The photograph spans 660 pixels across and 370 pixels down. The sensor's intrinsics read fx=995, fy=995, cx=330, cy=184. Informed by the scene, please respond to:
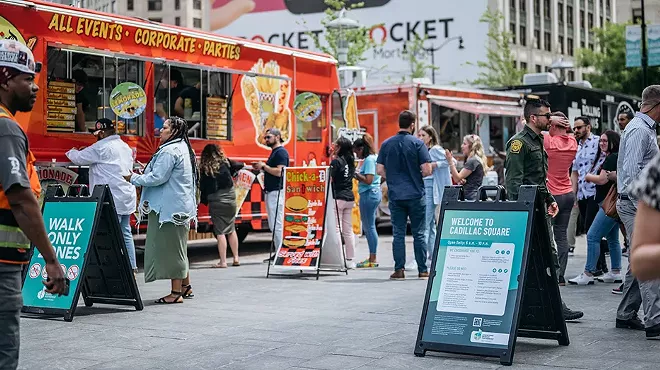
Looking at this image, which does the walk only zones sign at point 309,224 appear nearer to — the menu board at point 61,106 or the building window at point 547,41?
the menu board at point 61,106

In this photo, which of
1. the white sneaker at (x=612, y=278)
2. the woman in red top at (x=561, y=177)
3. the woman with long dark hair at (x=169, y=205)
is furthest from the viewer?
the white sneaker at (x=612, y=278)

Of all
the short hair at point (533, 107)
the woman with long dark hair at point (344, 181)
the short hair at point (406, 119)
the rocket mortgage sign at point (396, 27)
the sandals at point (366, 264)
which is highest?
the rocket mortgage sign at point (396, 27)

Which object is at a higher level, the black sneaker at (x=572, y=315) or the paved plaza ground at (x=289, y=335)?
the black sneaker at (x=572, y=315)

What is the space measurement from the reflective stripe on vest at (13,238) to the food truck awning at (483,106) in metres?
15.7

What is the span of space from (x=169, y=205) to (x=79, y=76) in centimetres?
350

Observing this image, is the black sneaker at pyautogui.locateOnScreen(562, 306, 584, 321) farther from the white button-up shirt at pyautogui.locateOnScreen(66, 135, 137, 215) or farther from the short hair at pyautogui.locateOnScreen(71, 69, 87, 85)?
the short hair at pyautogui.locateOnScreen(71, 69, 87, 85)

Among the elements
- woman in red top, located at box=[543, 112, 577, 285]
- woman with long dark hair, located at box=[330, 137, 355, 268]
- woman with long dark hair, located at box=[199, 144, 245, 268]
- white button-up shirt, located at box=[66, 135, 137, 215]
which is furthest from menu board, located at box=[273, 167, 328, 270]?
woman in red top, located at box=[543, 112, 577, 285]

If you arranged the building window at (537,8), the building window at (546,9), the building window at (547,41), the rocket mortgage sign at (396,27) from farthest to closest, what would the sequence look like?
the building window at (547,41) → the building window at (546,9) → the building window at (537,8) → the rocket mortgage sign at (396,27)

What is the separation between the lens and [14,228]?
4219 millimetres

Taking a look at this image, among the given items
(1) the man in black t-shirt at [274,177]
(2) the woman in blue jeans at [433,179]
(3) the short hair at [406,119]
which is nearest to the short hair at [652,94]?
(3) the short hair at [406,119]

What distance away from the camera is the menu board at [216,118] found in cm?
1412

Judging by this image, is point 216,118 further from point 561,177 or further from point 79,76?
point 561,177

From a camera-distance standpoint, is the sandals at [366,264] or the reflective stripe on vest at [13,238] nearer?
the reflective stripe on vest at [13,238]

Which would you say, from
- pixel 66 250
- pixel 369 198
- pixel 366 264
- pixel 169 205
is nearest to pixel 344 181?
pixel 369 198
